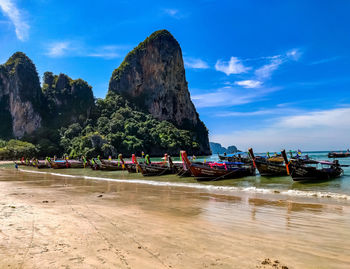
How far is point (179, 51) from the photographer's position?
106m

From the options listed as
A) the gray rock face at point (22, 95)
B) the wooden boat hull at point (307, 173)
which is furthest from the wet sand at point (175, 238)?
the gray rock face at point (22, 95)

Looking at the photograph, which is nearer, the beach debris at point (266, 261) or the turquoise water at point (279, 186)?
the beach debris at point (266, 261)

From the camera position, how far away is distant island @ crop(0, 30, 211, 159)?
257ft

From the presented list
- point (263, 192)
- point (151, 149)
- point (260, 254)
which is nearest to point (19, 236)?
point (260, 254)

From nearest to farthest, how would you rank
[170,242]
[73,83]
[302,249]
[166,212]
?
[302,249] < [170,242] < [166,212] < [73,83]

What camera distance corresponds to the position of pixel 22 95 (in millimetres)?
88188

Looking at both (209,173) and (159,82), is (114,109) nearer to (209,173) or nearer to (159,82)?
(159,82)

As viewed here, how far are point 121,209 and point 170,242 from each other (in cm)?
381

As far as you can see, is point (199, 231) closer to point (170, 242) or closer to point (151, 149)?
point (170, 242)

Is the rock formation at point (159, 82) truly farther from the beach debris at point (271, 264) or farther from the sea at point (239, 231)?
the beach debris at point (271, 264)

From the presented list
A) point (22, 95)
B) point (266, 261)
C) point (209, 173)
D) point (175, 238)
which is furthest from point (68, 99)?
point (266, 261)

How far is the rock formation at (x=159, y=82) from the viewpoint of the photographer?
99250 millimetres

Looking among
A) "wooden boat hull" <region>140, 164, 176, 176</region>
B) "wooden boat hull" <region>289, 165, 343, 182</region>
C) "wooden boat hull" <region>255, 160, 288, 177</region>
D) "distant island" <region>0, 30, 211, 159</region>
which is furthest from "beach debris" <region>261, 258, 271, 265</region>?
"distant island" <region>0, 30, 211, 159</region>

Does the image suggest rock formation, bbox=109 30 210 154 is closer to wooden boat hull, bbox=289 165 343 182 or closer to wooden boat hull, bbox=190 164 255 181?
wooden boat hull, bbox=190 164 255 181
